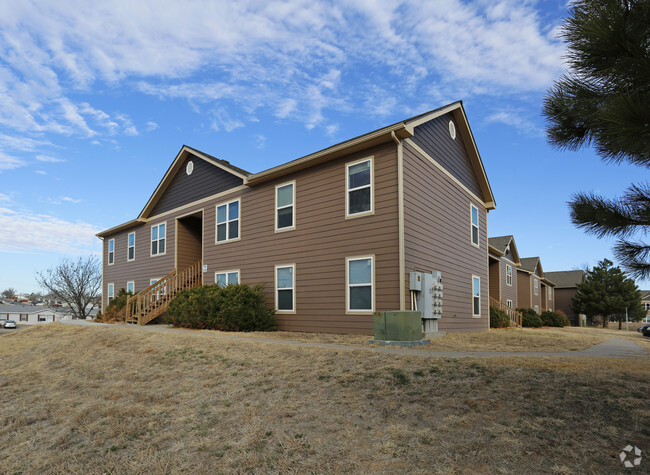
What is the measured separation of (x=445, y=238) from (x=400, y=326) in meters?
6.05

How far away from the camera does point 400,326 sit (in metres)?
10.2

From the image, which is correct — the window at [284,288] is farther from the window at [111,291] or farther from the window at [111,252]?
the window at [111,252]

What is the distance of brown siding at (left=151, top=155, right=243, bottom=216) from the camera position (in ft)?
61.2

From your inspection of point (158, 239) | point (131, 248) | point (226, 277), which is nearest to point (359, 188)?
point (226, 277)

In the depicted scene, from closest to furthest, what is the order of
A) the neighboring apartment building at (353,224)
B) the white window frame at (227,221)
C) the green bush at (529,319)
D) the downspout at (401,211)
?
the downspout at (401,211), the neighboring apartment building at (353,224), the white window frame at (227,221), the green bush at (529,319)

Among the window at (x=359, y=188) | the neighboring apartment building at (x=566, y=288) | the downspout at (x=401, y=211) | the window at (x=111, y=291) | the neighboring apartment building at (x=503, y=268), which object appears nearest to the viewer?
the downspout at (x=401, y=211)

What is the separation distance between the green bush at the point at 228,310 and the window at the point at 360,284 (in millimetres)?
3165

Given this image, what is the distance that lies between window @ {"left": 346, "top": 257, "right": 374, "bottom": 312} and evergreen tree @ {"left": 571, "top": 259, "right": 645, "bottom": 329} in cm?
3845

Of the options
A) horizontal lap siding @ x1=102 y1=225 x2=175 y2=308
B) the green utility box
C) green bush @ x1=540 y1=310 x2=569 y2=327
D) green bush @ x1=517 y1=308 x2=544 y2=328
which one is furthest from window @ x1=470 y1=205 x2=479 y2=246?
green bush @ x1=540 y1=310 x2=569 y2=327

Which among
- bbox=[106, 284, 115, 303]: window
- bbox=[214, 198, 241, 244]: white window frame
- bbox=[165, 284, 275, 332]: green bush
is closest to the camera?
bbox=[165, 284, 275, 332]: green bush

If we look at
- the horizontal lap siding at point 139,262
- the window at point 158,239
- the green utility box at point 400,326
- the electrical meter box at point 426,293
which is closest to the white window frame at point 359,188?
the electrical meter box at point 426,293

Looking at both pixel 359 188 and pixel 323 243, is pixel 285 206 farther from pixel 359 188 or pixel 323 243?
pixel 359 188

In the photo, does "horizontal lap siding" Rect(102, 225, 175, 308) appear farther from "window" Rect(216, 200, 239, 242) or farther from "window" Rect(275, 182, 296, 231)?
"window" Rect(275, 182, 296, 231)

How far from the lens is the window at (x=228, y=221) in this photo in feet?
58.0
